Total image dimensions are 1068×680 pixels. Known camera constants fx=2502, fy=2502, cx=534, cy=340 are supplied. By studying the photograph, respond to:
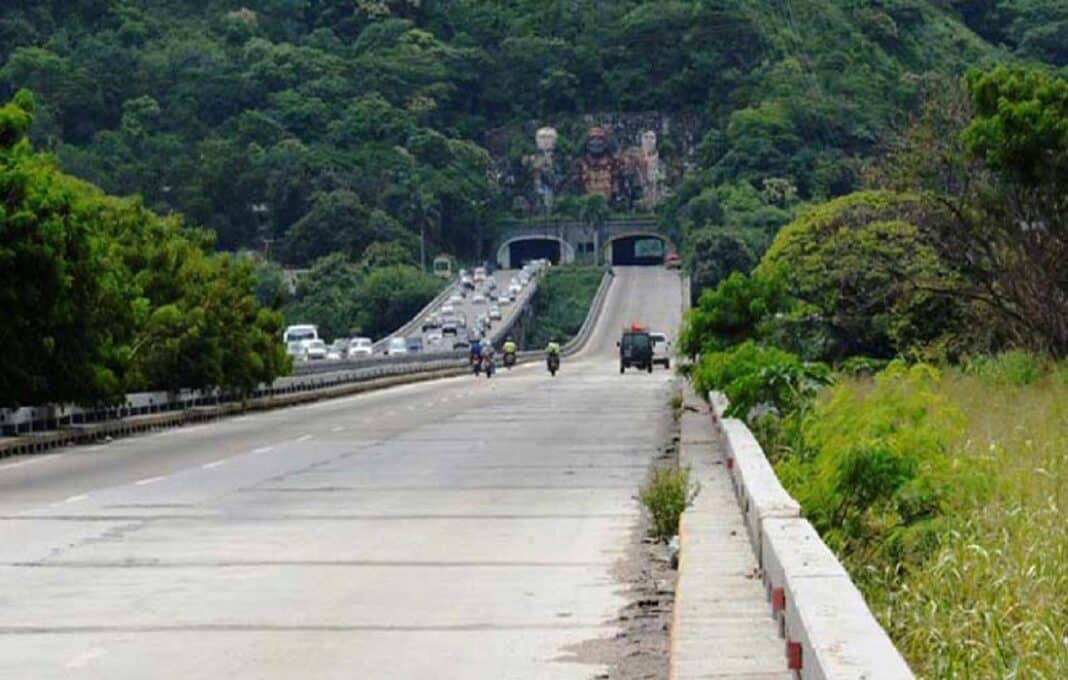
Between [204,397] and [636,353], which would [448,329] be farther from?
[204,397]

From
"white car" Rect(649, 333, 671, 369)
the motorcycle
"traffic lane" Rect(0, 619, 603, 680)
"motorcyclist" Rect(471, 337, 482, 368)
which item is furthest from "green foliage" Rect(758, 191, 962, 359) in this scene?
"white car" Rect(649, 333, 671, 369)

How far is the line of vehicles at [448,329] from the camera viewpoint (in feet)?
370

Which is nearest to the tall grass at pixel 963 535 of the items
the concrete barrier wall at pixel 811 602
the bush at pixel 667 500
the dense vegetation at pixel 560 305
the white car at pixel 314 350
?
the concrete barrier wall at pixel 811 602

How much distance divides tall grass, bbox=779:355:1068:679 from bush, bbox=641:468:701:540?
0.92 metres

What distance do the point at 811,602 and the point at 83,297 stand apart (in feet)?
102

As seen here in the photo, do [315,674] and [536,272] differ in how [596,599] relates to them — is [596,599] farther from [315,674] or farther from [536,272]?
[536,272]

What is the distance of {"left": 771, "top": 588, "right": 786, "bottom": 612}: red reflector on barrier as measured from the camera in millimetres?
12784

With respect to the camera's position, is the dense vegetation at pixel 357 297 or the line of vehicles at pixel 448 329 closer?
the line of vehicles at pixel 448 329

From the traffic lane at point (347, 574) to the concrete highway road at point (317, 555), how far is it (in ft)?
0.09

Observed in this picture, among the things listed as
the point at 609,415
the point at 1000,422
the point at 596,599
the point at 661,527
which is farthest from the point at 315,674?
the point at 609,415

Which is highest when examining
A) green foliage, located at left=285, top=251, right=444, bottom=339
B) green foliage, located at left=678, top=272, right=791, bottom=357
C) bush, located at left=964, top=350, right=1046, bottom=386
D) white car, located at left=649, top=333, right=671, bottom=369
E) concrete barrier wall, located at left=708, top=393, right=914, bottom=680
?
green foliage, located at left=285, top=251, right=444, bottom=339

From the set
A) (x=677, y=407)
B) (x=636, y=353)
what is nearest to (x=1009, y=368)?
(x=677, y=407)

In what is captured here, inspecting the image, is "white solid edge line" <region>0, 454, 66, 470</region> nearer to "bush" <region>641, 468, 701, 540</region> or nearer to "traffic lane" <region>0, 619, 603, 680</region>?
"bush" <region>641, 468, 701, 540</region>

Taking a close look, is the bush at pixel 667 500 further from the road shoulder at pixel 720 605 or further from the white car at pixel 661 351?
the white car at pixel 661 351
